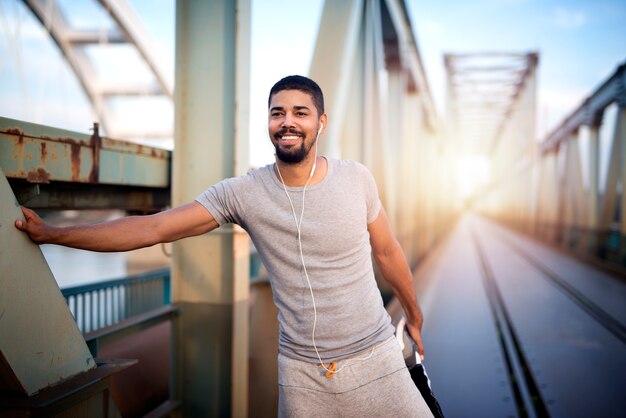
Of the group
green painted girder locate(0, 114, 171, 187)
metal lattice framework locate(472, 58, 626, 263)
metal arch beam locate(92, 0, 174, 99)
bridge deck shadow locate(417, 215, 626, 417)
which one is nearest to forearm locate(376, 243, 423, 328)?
green painted girder locate(0, 114, 171, 187)

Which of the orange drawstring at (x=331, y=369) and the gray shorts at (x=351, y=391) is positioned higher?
the orange drawstring at (x=331, y=369)

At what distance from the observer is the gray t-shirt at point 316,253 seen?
71.3 inches

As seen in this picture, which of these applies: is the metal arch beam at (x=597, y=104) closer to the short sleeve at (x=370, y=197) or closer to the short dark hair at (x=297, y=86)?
the short sleeve at (x=370, y=197)

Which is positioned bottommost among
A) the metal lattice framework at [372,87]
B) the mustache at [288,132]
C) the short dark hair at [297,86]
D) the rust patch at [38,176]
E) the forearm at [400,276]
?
the forearm at [400,276]

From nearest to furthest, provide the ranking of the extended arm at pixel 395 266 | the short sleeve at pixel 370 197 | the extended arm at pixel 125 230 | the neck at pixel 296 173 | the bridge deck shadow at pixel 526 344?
the extended arm at pixel 125 230
the neck at pixel 296 173
the short sleeve at pixel 370 197
the extended arm at pixel 395 266
the bridge deck shadow at pixel 526 344

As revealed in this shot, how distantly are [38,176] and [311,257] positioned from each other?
1.07 meters

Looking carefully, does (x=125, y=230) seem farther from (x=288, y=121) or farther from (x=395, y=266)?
(x=395, y=266)

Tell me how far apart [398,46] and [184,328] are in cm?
784

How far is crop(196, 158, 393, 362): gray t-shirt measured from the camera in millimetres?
1812

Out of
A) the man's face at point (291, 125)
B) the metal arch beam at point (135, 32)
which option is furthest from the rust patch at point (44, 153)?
the metal arch beam at point (135, 32)

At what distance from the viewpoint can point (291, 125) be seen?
6.01 feet

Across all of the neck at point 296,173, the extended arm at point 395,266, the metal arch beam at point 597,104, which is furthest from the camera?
the metal arch beam at point 597,104

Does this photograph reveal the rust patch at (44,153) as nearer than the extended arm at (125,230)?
No

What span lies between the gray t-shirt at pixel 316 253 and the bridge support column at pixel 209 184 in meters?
0.98
